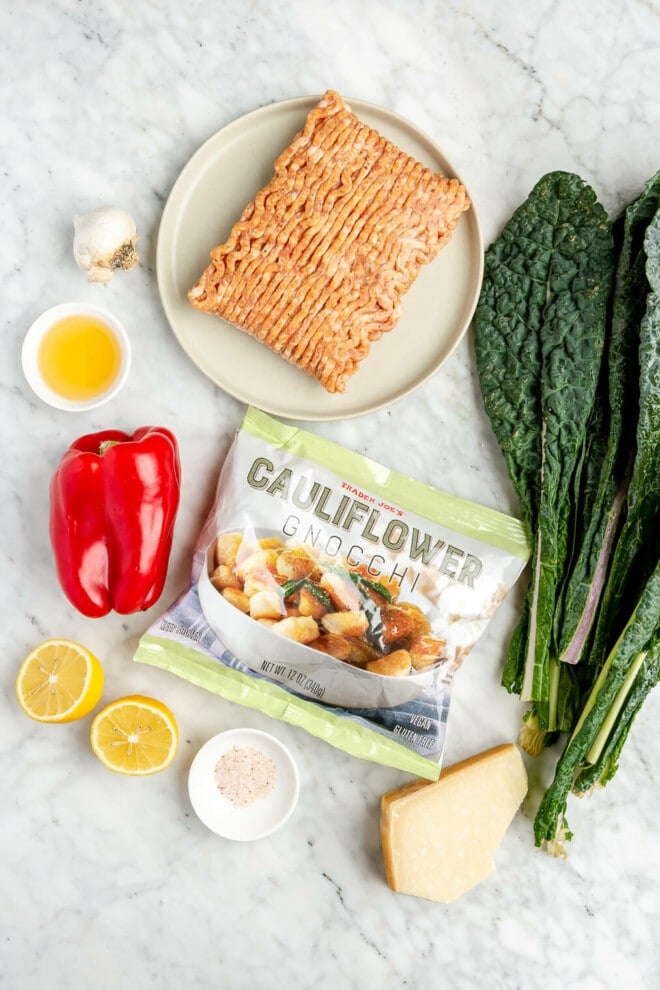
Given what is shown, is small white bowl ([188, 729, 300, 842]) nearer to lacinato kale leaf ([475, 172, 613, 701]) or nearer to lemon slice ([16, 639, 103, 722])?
lemon slice ([16, 639, 103, 722])

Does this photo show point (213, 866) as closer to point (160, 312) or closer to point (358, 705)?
point (358, 705)

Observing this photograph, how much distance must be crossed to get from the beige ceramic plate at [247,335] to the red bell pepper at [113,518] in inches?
12.7

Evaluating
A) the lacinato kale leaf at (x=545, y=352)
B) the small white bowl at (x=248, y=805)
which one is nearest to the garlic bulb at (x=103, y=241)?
the lacinato kale leaf at (x=545, y=352)

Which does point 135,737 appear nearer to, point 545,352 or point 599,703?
point 599,703

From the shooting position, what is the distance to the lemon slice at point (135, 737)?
227cm

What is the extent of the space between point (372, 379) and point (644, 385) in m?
0.74

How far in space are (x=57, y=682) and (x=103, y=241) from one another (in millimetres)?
1230

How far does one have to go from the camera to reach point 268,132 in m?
2.34

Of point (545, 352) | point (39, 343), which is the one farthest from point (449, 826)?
point (39, 343)

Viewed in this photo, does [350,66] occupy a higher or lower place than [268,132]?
higher

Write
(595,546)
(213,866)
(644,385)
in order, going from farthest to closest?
(213,866)
(595,546)
(644,385)

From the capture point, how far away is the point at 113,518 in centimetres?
219

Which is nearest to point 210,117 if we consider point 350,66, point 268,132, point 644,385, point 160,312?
point 268,132

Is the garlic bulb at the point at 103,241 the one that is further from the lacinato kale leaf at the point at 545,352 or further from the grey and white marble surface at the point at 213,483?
the lacinato kale leaf at the point at 545,352
